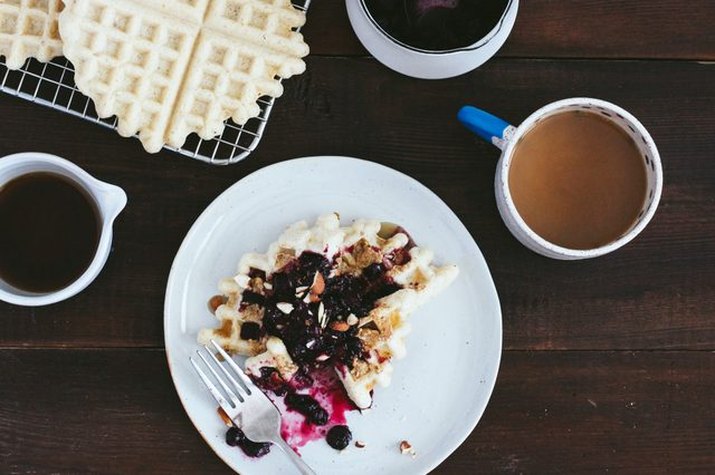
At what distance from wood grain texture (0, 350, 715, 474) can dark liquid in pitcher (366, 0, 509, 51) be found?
591 millimetres

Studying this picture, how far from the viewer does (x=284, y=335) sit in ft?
4.94

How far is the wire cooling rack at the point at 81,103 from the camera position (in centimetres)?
155

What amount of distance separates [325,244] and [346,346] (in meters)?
0.18

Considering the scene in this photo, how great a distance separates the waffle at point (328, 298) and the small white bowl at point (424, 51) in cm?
28

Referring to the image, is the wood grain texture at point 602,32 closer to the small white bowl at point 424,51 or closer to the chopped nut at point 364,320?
the small white bowl at point 424,51

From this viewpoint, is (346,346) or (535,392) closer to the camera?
(346,346)

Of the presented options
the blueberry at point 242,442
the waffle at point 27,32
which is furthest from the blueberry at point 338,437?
the waffle at point 27,32

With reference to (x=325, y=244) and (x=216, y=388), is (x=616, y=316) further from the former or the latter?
(x=216, y=388)

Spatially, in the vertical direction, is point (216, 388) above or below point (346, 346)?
below

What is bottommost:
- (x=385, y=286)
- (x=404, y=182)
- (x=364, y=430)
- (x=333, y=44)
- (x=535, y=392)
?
(x=364, y=430)

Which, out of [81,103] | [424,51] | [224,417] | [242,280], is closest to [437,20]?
[424,51]

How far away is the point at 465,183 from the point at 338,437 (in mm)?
514

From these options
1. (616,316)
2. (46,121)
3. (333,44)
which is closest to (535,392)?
(616,316)

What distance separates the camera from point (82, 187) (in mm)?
1526
